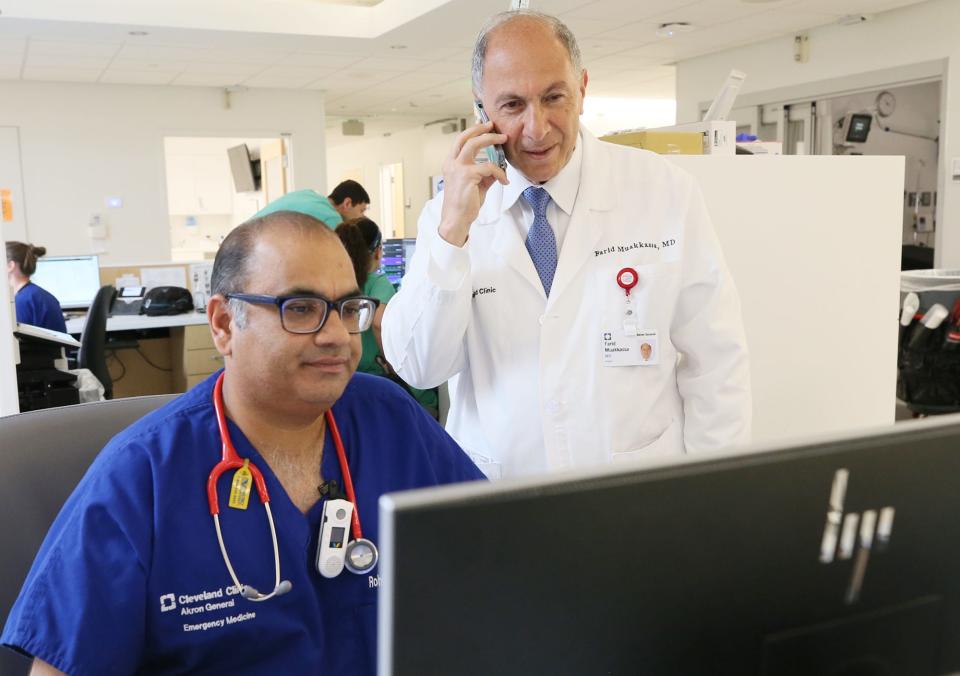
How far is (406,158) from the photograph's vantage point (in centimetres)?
1453

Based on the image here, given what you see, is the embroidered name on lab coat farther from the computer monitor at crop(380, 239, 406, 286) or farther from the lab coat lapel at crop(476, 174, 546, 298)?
the computer monitor at crop(380, 239, 406, 286)

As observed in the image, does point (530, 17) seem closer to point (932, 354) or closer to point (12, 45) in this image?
point (932, 354)

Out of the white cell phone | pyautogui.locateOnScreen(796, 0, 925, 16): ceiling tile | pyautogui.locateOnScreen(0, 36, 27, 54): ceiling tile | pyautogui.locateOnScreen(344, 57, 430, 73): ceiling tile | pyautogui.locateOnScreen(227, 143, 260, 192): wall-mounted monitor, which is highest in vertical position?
pyautogui.locateOnScreen(344, 57, 430, 73): ceiling tile

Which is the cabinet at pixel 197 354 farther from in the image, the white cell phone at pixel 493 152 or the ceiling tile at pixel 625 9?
the white cell phone at pixel 493 152

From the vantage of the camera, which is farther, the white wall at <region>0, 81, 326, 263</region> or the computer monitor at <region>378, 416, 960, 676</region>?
the white wall at <region>0, 81, 326, 263</region>

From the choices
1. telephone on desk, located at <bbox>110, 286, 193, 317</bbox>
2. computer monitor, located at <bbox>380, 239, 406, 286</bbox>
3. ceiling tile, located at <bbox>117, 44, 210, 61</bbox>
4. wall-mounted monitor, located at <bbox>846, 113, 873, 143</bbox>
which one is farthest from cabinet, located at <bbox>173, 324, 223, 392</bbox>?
wall-mounted monitor, located at <bbox>846, 113, 873, 143</bbox>

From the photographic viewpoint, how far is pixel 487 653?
0.55 metres

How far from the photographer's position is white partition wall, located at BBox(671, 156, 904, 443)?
251 centimetres

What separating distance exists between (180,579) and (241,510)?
11 cm

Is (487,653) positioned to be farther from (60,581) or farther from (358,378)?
(358,378)

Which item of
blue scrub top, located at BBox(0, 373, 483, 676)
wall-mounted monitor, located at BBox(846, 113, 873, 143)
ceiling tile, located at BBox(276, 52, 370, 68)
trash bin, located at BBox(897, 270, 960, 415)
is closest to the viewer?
blue scrub top, located at BBox(0, 373, 483, 676)

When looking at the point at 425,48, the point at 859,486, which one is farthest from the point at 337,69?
the point at 859,486

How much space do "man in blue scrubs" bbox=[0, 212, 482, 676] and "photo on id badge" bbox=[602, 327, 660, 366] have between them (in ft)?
1.45

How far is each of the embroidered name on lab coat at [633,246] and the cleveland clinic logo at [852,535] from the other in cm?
109
